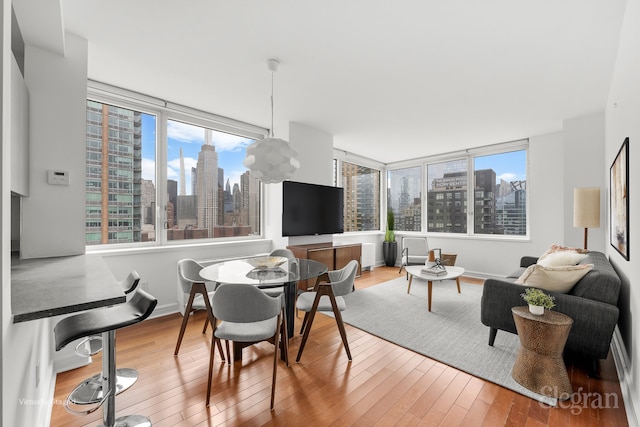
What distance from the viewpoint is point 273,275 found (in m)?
2.38

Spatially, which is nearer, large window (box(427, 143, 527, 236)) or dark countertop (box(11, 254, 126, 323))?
dark countertop (box(11, 254, 126, 323))

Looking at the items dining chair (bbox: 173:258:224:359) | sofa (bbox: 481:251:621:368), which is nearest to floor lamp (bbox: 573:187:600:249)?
sofa (bbox: 481:251:621:368)

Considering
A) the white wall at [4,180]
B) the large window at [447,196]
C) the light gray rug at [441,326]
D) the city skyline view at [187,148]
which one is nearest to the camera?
the white wall at [4,180]

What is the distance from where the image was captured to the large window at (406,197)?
6.73 meters

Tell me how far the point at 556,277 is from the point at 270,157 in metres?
2.58

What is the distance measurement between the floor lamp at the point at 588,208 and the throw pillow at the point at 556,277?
5.15 ft

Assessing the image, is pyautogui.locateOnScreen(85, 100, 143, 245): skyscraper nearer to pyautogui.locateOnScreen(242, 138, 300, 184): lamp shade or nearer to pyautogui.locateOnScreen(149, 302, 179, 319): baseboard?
pyautogui.locateOnScreen(149, 302, 179, 319): baseboard

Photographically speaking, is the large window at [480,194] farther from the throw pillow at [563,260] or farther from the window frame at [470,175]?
the throw pillow at [563,260]

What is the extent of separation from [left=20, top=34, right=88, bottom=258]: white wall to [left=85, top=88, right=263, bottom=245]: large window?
A: 885 millimetres

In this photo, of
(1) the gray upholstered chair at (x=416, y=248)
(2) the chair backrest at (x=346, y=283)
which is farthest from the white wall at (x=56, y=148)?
(1) the gray upholstered chair at (x=416, y=248)

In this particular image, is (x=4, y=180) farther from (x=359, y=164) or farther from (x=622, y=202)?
(x=359, y=164)

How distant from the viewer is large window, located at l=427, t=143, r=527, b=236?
5.32m

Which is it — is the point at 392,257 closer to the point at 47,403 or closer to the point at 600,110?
the point at 600,110

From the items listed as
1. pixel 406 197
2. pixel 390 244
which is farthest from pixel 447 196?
pixel 390 244
